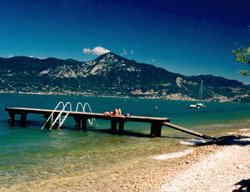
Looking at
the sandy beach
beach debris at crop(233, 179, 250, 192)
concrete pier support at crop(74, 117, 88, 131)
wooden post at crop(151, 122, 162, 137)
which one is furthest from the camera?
concrete pier support at crop(74, 117, 88, 131)

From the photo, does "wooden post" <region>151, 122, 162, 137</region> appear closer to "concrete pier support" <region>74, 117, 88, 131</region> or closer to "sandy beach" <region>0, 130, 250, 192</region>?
"concrete pier support" <region>74, 117, 88, 131</region>

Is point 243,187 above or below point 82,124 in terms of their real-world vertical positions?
above

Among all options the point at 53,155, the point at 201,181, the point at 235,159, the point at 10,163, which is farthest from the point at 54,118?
→ the point at 201,181

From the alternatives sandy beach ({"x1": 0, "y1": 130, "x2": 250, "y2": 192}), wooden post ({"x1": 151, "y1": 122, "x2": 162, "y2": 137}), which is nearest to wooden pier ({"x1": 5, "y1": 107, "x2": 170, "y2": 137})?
wooden post ({"x1": 151, "y1": 122, "x2": 162, "y2": 137})

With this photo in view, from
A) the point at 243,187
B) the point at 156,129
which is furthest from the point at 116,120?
the point at 243,187

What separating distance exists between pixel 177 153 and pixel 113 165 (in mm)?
6070

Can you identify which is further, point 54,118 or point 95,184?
point 54,118

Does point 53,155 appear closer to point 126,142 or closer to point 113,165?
point 113,165

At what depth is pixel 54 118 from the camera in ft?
168

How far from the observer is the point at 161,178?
1575cm

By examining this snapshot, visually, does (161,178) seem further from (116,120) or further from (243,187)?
(116,120)

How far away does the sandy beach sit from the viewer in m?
14.1

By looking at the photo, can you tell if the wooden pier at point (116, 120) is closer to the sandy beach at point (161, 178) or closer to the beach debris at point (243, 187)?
the sandy beach at point (161, 178)

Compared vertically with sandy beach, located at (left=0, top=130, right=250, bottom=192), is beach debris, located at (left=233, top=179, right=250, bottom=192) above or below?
above
